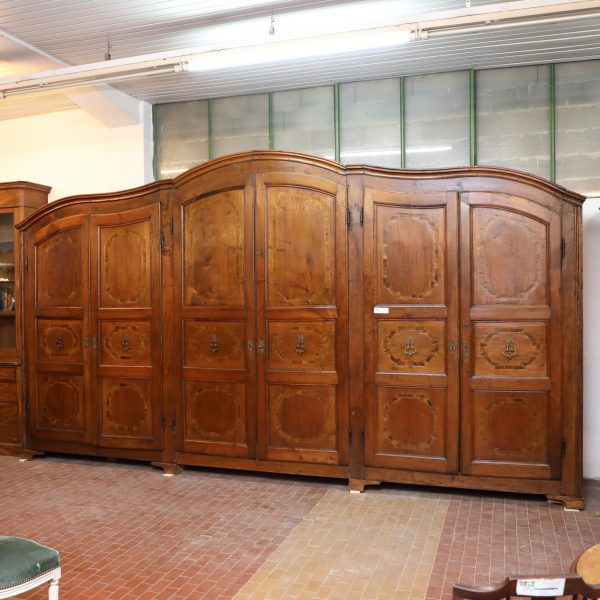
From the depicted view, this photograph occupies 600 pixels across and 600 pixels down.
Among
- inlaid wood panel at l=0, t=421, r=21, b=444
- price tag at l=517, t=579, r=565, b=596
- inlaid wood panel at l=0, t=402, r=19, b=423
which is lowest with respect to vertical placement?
Answer: inlaid wood panel at l=0, t=421, r=21, b=444

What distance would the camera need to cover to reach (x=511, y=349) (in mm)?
4664

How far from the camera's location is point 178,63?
445cm

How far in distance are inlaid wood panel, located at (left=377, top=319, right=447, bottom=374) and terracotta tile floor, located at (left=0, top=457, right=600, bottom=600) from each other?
0.98 m

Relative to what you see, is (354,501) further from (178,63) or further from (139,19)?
(139,19)

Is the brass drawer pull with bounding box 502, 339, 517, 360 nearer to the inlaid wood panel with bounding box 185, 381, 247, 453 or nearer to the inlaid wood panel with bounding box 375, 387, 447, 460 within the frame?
the inlaid wood panel with bounding box 375, 387, 447, 460

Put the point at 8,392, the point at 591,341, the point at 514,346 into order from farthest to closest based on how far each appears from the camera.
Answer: the point at 8,392 < the point at 591,341 < the point at 514,346

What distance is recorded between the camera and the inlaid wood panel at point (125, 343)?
555 centimetres

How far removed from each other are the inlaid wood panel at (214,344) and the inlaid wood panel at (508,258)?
193cm

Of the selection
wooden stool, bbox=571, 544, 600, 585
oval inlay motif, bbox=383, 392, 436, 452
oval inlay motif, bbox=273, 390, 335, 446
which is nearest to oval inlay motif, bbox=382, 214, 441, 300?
oval inlay motif, bbox=383, 392, 436, 452

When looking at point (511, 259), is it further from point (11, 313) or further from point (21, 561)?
point (11, 313)

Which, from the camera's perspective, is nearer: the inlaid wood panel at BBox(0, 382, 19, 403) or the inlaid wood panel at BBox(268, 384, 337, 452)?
the inlaid wood panel at BBox(268, 384, 337, 452)

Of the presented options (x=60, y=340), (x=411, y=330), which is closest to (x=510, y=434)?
(x=411, y=330)

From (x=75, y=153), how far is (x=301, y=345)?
3557 mm

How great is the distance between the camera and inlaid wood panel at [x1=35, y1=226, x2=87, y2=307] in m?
5.78
